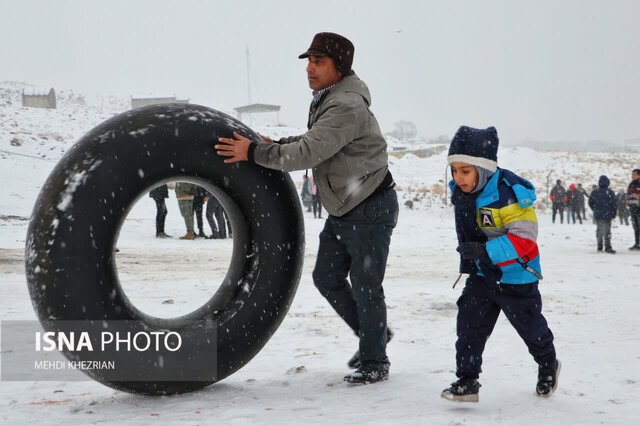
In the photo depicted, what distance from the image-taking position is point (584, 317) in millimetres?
5059

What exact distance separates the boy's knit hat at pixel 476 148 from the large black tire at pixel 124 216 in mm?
876

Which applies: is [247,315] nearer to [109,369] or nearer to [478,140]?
[109,369]

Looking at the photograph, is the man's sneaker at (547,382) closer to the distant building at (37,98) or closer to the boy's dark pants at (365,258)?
the boy's dark pants at (365,258)

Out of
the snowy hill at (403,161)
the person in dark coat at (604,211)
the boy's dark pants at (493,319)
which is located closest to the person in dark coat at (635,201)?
the person in dark coat at (604,211)

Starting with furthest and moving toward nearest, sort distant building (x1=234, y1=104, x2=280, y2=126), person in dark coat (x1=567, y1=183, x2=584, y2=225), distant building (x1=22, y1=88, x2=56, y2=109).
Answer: distant building (x1=234, y1=104, x2=280, y2=126), distant building (x1=22, y1=88, x2=56, y2=109), person in dark coat (x1=567, y1=183, x2=584, y2=225)

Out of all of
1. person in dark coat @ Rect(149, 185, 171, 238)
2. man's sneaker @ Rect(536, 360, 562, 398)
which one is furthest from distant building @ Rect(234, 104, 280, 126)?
man's sneaker @ Rect(536, 360, 562, 398)

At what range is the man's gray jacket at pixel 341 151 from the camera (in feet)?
9.77

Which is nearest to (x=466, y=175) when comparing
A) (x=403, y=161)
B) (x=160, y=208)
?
(x=160, y=208)

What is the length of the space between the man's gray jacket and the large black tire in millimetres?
174

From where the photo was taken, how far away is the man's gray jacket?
2977 millimetres

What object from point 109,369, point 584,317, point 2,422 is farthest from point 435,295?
point 2,422

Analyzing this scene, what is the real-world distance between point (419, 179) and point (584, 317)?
29794 mm

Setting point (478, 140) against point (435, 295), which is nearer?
point (478, 140)

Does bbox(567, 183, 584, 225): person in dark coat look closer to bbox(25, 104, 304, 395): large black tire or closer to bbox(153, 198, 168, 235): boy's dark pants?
bbox(153, 198, 168, 235): boy's dark pants
